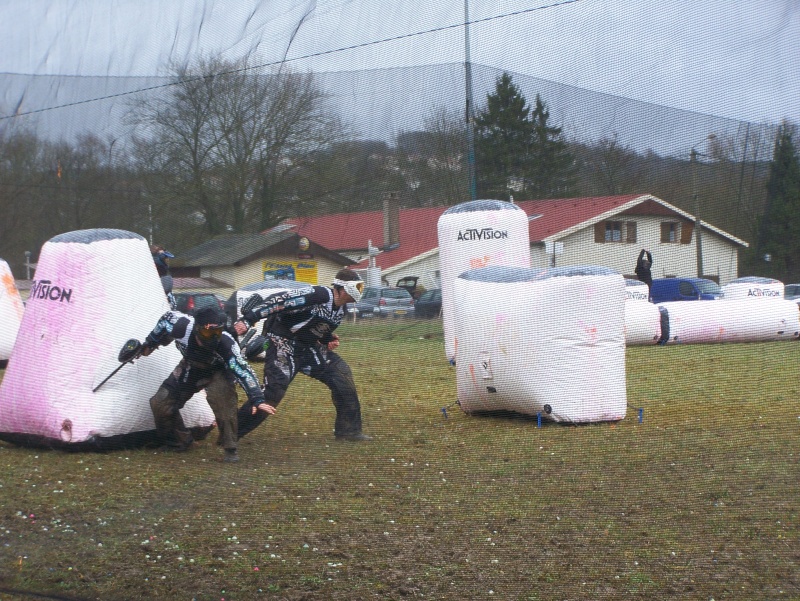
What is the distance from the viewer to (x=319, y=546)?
4137mm

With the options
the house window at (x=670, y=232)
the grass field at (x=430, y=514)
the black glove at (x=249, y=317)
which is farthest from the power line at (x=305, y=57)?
the grass field at (x=430, y=514)

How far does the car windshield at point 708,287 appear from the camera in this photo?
4196 mm

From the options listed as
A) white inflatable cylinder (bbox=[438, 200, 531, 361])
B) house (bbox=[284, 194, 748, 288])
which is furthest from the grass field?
white inflatable cylinder (bbox=[438, 200, 531, 361])

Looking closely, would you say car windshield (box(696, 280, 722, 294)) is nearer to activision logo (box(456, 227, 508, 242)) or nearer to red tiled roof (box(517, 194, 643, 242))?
red tiled roof (box(517, 194, 643, 242))

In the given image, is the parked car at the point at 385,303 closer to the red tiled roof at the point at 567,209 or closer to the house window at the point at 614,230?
the red tiled roof at the point at 567,209

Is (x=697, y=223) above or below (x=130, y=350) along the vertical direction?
above

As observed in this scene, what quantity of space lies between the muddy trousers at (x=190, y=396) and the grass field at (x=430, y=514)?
0.86 ft

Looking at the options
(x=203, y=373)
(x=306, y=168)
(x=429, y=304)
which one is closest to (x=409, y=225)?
(x=306, y=168)

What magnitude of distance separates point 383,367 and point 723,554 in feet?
22.2

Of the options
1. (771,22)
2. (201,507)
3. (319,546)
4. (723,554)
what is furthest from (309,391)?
(771,22)

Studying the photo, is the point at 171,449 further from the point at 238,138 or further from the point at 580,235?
the point at 580,235

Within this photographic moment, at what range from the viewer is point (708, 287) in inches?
172

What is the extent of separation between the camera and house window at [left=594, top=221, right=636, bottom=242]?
405cm

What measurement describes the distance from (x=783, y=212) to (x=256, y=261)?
3.00m
